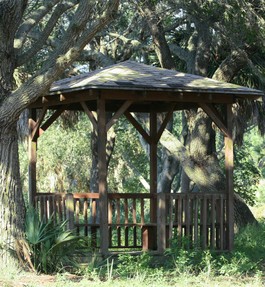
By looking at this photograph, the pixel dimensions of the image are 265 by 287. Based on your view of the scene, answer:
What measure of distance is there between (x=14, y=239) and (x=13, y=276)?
872 millimetres

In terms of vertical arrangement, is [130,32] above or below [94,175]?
above

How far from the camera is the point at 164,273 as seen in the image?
1235cm

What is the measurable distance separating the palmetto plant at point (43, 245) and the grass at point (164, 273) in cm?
32

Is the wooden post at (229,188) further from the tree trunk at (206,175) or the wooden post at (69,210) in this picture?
the tree trunk at (206,175)

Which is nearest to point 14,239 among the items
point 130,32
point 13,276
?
point 13,276

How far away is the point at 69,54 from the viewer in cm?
1158

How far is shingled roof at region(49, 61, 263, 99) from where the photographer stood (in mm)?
13938

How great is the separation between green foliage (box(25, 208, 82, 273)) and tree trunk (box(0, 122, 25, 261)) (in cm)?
17

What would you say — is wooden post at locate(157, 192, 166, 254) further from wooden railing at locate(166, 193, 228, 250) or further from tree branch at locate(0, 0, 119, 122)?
tree branch at locate(0, 0, 119, 122)

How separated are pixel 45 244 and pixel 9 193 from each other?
36.8 inches

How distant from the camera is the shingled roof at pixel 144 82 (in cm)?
1394

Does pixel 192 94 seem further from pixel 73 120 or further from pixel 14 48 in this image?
pixel 73 120

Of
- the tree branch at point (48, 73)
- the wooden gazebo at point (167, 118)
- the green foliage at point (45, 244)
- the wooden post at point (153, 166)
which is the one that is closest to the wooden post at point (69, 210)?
the wooden gazebo at point (167, 118)

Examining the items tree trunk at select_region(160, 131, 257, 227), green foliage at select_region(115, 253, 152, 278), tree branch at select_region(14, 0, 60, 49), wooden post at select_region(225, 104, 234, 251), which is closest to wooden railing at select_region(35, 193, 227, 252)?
wooden post at select_region(225, 104, 234, 251)
